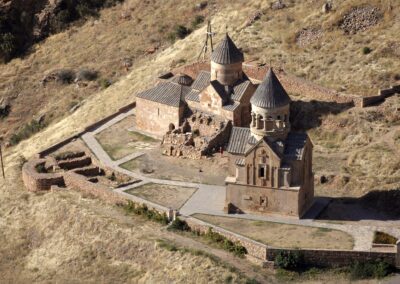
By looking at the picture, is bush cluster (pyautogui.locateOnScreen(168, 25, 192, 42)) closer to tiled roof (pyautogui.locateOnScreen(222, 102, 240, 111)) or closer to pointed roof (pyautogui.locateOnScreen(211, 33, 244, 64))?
pointed roof (pyautogui.locateOnScreen(211, 33, 244, 64))

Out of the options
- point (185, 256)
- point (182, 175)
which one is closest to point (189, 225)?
point (185, 256)

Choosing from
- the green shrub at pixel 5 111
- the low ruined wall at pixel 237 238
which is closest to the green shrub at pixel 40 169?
the low ruined wall at pixel 237 238

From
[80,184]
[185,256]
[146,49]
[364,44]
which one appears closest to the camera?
[185,256]

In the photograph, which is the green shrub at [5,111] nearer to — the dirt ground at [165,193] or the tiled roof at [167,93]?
the tiled roof at [167,93]

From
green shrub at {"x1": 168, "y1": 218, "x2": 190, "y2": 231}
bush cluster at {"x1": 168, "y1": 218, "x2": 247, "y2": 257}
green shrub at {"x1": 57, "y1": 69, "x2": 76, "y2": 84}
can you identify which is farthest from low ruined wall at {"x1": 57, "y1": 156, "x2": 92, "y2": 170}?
green shrub at {"x1": 57, "y1": 69, "x2": 76, "y2": 84}

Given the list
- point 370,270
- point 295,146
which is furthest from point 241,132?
point 370,270

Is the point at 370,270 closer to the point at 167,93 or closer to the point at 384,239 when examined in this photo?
the point at 384,239

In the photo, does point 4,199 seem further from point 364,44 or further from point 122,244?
point 364,44
